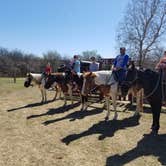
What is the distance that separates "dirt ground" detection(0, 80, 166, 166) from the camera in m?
6.37

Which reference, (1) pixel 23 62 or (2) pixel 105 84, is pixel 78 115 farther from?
(1) pixel 23 62

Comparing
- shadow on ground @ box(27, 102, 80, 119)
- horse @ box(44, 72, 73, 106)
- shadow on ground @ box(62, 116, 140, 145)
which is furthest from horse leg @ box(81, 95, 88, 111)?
shadow on ground @ box(62, 116, 140, 145)

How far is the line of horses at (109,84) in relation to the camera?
333 inches

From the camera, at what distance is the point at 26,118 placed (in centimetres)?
1101

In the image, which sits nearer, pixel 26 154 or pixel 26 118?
pixel 26 154

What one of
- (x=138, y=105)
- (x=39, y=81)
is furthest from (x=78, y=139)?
(x=39, y=81)

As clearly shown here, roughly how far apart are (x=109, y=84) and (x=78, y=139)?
120 inches

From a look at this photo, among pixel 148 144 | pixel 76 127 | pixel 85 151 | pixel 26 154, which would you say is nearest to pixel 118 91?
pixel 76 127

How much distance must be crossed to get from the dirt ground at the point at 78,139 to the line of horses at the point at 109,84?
2.26 feet

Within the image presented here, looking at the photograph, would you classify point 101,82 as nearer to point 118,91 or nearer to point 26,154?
point 118,91

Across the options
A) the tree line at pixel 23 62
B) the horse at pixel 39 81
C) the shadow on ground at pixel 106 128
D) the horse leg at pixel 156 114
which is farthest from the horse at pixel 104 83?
the tree line at pixel 23 62

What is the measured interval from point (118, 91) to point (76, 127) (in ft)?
7.09

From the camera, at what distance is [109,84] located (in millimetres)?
10445

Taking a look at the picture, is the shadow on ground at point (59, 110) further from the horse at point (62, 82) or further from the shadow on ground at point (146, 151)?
the shadow on ground at point (146, 151)
